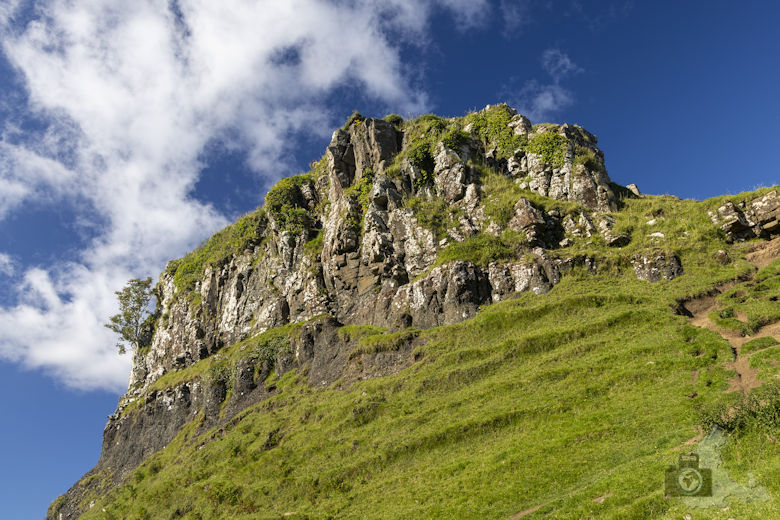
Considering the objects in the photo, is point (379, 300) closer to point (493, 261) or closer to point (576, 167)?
point (493, 261)

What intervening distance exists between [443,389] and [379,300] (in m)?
21.4

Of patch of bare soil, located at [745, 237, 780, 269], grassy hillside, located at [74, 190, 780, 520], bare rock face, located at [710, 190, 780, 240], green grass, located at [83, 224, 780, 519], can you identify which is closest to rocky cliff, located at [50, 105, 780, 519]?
bare rock face, located at [710, 190, 780, 240]

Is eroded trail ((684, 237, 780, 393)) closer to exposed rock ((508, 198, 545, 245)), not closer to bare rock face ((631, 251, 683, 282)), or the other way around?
bare rock face ((631, 251, 683, 282))

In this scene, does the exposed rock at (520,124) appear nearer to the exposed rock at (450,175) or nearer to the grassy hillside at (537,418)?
the exposed rock at (450,175)

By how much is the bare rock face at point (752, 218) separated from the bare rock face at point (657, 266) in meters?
7.34

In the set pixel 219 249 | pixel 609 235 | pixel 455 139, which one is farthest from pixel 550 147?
pixel 219 249

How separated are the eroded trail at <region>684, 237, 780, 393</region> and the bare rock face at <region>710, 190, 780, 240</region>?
1.77 m

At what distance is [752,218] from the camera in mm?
46312

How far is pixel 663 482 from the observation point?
64.1 feet

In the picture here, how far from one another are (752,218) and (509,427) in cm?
3660

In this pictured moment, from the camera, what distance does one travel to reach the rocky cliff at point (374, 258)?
170 ft

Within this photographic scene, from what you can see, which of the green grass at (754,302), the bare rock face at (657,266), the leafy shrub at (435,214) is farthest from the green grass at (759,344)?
the leafy shrub at (435,214)

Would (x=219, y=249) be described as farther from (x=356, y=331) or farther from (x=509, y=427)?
(x=509, y=427)

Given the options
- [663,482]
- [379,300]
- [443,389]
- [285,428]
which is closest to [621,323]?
[443,389]
